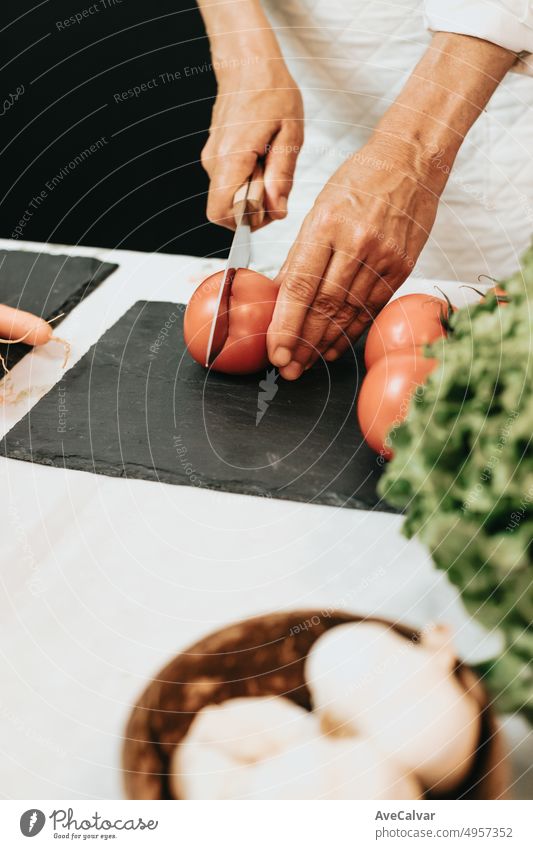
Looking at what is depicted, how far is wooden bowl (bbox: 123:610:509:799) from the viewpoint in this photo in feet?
0.87

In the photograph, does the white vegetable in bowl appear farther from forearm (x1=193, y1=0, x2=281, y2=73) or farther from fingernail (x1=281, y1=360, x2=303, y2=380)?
forearm (x1=193, y1=0, x2=281, y2=73)

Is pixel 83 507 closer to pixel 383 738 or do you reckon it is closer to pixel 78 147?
pixel 383 738

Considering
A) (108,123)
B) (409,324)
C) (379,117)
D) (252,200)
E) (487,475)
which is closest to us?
(487,475)

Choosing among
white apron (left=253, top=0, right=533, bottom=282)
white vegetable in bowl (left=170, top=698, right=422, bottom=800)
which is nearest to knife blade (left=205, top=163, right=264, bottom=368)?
white apron (left=253, top=0, right=533, bottom=282)

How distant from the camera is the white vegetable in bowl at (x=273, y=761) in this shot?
28 cm

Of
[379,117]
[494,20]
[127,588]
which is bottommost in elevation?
[127,588]

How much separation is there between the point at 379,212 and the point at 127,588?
0.36 meters

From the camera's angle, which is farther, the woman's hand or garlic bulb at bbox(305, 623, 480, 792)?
the woman's hand

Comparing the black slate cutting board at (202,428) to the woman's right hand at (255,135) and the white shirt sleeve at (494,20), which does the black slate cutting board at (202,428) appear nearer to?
the woman's right hand at (255,135)

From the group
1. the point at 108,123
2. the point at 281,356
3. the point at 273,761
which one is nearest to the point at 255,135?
the point at 281,356

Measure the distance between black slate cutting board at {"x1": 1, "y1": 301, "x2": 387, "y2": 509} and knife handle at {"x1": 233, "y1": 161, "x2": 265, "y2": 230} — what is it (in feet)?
0.49

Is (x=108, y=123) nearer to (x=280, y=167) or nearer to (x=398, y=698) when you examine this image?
(x=280, y=167)

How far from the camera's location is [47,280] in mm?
735

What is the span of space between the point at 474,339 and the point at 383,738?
191 mm
